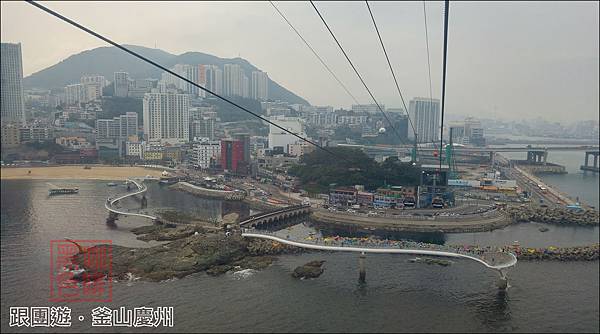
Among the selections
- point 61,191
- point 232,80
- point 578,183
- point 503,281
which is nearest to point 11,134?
point 61,191

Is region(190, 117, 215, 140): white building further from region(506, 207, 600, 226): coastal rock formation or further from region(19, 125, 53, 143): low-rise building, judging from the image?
region(506, 207, 600, 226): coastal rock formation

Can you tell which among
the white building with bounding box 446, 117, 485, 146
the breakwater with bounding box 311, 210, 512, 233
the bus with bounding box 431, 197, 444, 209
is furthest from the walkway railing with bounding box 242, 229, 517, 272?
the white building with bounding box 446, 117, 485, 146

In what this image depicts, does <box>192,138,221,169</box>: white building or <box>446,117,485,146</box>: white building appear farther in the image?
<box>446,117,485,146</box>: white building

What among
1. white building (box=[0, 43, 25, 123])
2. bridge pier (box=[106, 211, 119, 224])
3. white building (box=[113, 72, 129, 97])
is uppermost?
white building (box=[113, 72, 129, 97])

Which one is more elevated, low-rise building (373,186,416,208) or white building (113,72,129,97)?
white building (113,72,129,97)

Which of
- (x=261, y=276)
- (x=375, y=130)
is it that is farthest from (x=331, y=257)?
(x=375, y=130)

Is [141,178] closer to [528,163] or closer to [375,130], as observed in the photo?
[528,163]

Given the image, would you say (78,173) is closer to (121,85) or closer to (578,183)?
(121,85)
